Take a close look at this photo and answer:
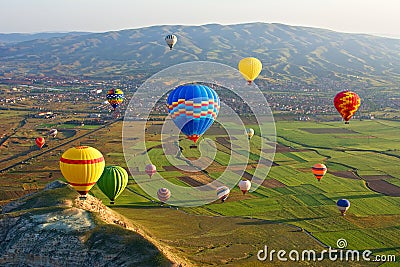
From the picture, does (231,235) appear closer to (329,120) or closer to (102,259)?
(102,259)

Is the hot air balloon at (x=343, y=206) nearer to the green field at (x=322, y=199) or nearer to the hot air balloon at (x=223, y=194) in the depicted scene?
the green field at (x=322, y=199)

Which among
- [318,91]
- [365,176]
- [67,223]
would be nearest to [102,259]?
[67,223]

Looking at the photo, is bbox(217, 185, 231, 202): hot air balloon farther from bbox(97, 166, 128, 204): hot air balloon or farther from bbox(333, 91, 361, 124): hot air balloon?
bbox(333, 91, 361, 124): hot air balloon

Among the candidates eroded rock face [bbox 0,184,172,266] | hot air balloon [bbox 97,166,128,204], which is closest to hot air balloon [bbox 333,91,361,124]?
hot air balloon [bbox 97,166,128,204]

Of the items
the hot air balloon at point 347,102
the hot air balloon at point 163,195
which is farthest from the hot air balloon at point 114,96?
the hot air balloon at point 347,102

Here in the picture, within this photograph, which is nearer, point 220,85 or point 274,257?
point 274,257

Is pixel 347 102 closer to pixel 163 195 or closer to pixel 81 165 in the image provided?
pixel 163 195

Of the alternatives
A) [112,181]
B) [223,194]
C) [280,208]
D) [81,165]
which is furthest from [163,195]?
[81,165]
